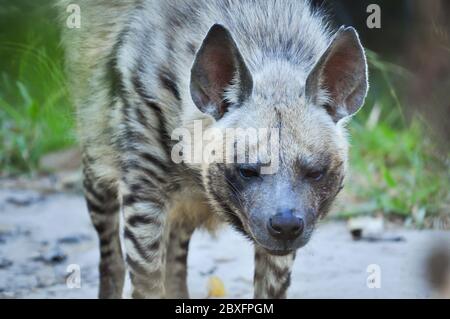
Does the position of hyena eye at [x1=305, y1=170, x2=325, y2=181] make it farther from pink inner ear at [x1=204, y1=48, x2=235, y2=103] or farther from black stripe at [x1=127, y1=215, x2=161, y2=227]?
black stripe at [x1=127, y1=215, x2=161, y2=227]

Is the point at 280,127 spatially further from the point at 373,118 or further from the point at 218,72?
the point at 373,118

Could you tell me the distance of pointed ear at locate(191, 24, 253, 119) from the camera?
334cm

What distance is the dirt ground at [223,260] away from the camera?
4.48m

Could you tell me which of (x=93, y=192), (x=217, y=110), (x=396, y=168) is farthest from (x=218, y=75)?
(x=396, y=168)

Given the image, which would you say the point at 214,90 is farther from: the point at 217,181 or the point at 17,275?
the point at 17,275

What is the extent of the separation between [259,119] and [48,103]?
132 inches

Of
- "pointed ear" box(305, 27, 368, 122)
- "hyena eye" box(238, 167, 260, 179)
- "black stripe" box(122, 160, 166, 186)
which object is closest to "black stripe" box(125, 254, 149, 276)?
Result: "black stripe" box(122, 160, 166, 186)

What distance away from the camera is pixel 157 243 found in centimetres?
382

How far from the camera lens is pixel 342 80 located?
352 centimetres

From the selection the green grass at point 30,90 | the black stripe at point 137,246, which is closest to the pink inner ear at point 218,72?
the black stripe at point 137,246

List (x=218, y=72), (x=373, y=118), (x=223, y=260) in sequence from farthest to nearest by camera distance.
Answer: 1. (x=373, y=118)
2. (x=223, y=260)
3. (x=218, y=72)

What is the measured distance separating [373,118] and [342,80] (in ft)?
11.1

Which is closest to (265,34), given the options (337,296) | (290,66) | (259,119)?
(290,66)

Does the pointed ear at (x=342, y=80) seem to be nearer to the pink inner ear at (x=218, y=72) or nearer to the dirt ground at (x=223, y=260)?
the pink inner ear at (x=218, y=72)
